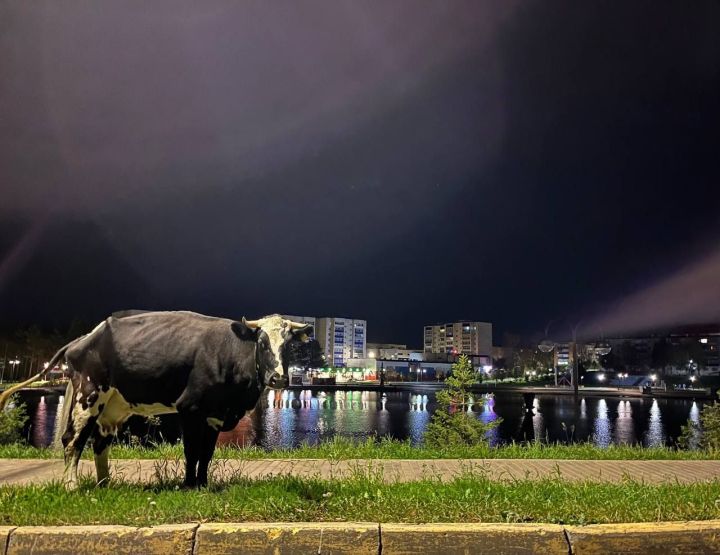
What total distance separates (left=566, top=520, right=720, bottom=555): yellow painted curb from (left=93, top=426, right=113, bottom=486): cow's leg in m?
5.23

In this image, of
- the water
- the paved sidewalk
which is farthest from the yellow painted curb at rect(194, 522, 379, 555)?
the water

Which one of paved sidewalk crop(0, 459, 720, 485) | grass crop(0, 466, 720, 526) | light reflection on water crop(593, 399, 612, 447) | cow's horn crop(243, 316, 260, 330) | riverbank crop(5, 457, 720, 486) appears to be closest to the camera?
grass crop(0, 466, 720, 526)

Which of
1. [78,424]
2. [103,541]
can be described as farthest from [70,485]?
[103,541]

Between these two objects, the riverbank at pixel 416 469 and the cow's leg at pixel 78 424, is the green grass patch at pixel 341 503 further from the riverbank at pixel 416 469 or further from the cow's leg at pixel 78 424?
the riverbank at pixel 416 469

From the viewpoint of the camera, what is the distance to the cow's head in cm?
604

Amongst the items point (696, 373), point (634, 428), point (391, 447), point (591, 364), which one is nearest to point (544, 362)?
point (591, 364)

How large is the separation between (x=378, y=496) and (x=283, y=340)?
1947mm

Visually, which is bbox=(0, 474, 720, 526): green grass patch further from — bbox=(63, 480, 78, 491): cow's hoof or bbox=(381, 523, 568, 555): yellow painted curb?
bbox=(381, 523, 568, 555): yellow painted curb

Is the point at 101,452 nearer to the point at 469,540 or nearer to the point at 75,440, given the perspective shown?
the point at 75,440

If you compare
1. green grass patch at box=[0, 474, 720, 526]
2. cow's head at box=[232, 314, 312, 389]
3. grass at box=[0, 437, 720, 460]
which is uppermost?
cow's head at box=[232, 314, 312, 389]

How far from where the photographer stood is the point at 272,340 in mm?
6141

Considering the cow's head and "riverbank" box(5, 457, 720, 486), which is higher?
the cow's head

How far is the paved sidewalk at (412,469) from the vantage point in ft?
27.6

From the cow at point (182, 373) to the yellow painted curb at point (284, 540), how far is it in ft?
4.97
